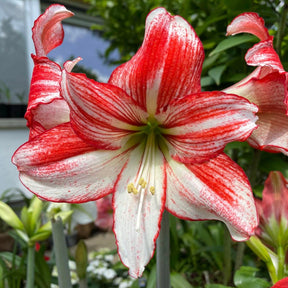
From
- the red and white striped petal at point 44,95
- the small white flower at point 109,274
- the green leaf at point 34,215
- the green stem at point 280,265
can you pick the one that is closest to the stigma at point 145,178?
the red and white striped petal at point 44,95

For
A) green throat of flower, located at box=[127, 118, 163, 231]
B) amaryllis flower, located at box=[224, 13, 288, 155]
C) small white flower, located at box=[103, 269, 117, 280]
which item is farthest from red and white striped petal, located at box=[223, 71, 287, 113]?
small white flower, located at box=[103, 269, 117, 280]

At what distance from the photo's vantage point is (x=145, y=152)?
389mm

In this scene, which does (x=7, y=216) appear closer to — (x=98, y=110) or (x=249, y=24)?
(x=98, y=110)

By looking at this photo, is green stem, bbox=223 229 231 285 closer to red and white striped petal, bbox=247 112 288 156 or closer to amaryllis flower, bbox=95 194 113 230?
amaryllis flower, bbox=95 194 113 230

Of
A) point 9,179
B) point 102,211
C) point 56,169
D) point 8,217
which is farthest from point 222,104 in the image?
point 9,179

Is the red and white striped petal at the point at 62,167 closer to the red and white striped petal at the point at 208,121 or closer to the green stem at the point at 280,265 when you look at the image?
the red and white striped petal at the point at 208,121

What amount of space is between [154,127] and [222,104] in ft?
0.36

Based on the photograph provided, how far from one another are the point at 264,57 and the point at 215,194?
0.15 m

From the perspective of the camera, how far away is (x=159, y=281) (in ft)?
1.21

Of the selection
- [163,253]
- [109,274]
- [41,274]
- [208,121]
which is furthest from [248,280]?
[109,274]

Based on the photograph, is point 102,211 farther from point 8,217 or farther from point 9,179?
point 9,179

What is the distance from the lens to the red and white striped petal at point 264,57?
302 millimetres

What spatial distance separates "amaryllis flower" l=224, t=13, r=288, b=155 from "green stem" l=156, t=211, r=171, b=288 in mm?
143

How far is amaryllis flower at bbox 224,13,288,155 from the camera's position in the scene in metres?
0.32
